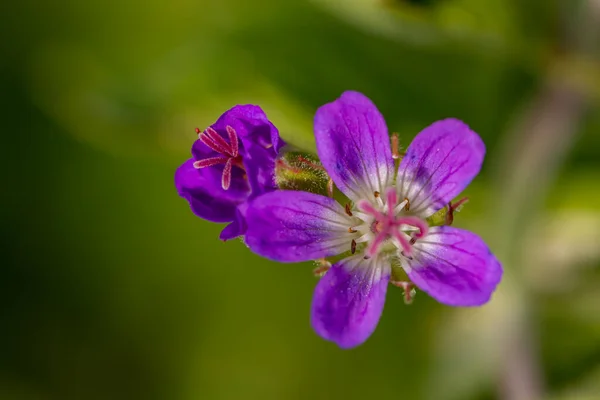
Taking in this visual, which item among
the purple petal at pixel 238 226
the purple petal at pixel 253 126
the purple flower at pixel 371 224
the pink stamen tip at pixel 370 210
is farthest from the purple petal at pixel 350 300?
the purple petal at pixel 253 126

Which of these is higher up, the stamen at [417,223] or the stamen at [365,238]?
the stamen at [417,223]

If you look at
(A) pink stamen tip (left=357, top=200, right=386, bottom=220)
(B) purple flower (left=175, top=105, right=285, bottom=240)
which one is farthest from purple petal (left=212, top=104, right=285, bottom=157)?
(A) pink stamen tip (left=357, top=200, right=386, bottom=220)

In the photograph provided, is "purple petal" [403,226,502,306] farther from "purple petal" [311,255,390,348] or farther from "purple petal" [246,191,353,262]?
"purple petal" [246,191,353,262]

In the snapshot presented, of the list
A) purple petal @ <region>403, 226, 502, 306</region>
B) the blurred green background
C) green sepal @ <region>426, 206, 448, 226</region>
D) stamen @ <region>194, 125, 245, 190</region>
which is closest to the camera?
purple petal @ <region>403, 226, 502, 306</region>

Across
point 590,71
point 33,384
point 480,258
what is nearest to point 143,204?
point 33,384

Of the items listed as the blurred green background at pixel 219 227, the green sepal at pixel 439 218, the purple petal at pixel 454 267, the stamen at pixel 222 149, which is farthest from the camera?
the blurred green background at pixel 219 227

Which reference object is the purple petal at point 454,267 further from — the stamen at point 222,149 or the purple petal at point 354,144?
the stamen at point 222,149

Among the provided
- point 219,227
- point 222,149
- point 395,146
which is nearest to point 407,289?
point 395,146
